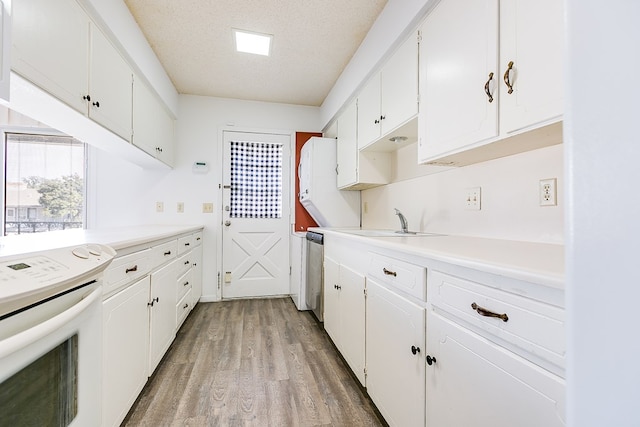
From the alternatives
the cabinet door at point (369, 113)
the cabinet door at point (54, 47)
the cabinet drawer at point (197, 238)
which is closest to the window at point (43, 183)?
the cabinet drawer at point (197, 238)

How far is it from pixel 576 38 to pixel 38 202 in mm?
4062

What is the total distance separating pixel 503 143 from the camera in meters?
1.14

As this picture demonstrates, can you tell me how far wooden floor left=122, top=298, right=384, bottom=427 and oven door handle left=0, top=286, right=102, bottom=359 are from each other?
103cm

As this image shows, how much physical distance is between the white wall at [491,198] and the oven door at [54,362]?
1602mm

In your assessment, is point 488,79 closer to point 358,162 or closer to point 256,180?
point 358,162

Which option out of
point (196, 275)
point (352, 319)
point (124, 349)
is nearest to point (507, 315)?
point (352, 319)

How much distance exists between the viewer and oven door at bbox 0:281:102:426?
57 centimetres

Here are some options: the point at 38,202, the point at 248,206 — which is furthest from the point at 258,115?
the point at 38,202

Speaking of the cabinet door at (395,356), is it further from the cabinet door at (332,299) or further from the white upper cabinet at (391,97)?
the white upper cabinet at (391,97)

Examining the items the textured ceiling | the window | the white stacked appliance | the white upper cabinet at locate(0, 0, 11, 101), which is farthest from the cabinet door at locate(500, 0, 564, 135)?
A: the window

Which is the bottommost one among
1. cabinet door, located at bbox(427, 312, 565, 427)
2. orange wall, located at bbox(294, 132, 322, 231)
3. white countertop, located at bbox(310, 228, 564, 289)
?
cabinet door, located at bbox(427, 312, 565, 427)

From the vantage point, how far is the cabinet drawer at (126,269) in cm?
119

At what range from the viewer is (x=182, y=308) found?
249 centimetres

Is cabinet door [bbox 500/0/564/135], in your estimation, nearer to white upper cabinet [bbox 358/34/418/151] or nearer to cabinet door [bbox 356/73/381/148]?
white upper cabinet [bbox 358/34/418/151]
